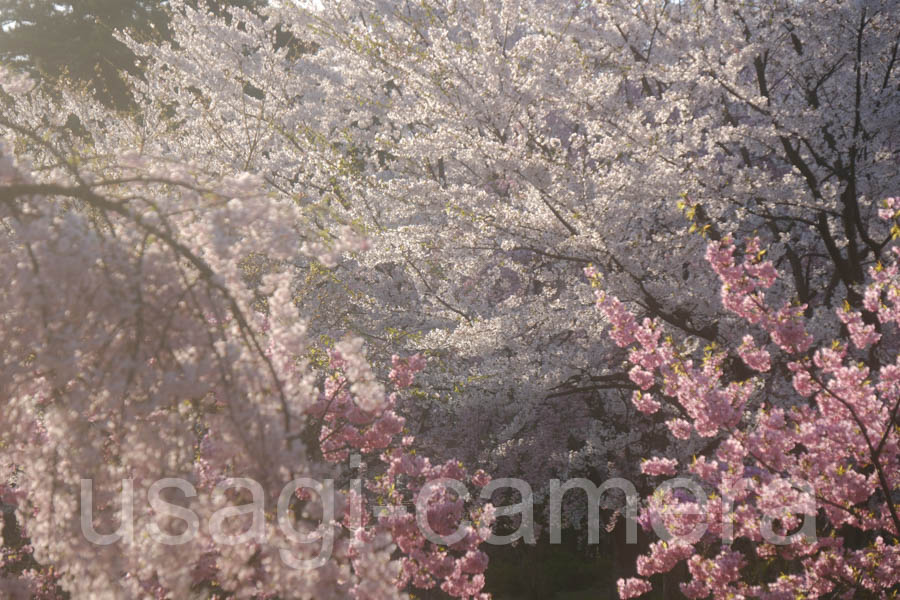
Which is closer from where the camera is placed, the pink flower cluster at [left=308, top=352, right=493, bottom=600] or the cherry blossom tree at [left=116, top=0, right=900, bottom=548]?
the pink flower cluster at [left=308, top=352, right=493, bottom=600]

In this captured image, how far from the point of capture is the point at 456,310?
28.8ft

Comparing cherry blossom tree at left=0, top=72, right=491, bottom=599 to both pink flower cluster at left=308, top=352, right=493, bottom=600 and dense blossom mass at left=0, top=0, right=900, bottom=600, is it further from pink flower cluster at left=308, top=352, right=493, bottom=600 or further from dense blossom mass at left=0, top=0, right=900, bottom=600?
pink flower cluster at left=308, top=352, right=493, bottom=600

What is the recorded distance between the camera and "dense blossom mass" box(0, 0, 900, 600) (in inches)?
91.3

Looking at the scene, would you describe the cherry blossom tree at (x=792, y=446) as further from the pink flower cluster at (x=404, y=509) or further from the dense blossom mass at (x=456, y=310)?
the pink flower cluster at (x=404, y=509)

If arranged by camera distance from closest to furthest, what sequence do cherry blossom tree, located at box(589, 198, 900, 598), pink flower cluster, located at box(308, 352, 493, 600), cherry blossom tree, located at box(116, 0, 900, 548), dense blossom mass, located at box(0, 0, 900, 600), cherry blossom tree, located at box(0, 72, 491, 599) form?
cherry blossom tree, located at box(0, 72, 491, 599) < dense blossom mass, located at box(0, 0, 900, 600) < cherry blossom tree, located at box(589, 198, 900, 598) < pink flower cluster, located at box(308, 352, 493, 600) < cherry blossom tree, located at box(116, 0, 900, 548)

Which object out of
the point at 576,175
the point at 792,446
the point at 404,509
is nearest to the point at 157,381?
the point at 404,509

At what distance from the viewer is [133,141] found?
8773mm

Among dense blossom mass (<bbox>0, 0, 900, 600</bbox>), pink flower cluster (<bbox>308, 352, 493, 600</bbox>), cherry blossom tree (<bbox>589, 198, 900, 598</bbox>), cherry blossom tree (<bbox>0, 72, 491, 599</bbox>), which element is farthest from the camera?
pink flower cluster (<bbox>308, 352, 493, 600</bbox>)

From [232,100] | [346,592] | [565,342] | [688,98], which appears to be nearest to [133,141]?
[232,100]

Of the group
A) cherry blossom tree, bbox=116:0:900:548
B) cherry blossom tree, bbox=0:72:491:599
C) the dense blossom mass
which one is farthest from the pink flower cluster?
cherry blossom tree, bbox=0:72:491:599

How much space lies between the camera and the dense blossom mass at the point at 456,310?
2.32 m

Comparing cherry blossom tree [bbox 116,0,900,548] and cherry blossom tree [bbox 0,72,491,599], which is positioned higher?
cherry blossom tree [bbox 116,0,900,548]

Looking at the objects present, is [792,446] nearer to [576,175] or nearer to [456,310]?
[576,175]

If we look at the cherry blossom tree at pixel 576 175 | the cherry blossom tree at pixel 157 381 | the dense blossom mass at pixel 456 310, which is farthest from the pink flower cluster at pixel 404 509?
the cherry blossom tree at pixel 157 381
